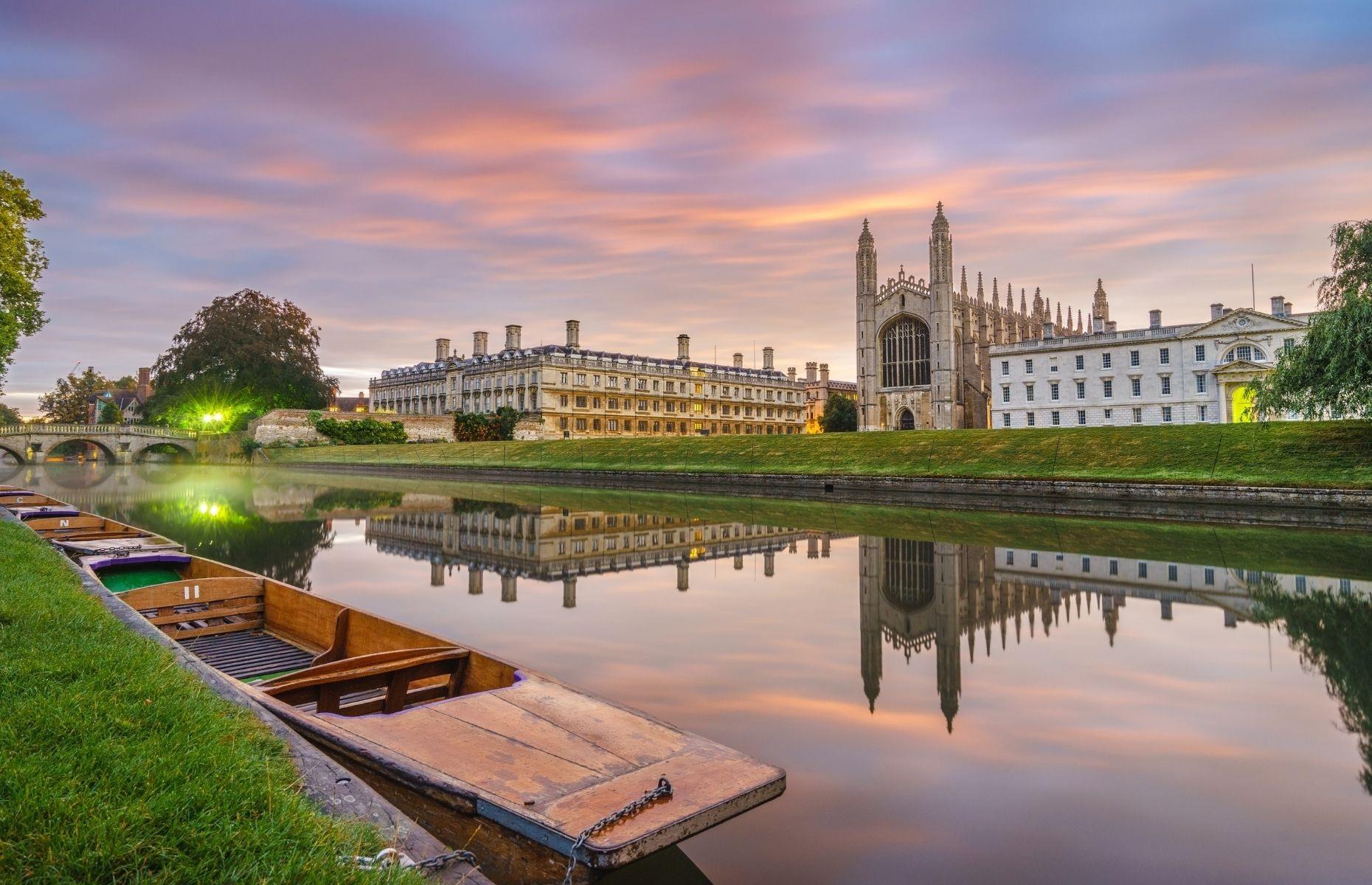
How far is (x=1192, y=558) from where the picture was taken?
14977mm

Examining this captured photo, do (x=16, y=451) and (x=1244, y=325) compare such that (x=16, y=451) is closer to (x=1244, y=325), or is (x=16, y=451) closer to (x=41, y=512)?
(x=41, y=512)

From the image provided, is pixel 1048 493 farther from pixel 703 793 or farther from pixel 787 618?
pixel 703 793

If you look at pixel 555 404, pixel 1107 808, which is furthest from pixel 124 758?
pixel 555 404

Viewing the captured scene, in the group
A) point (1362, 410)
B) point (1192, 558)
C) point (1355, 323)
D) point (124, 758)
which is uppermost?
point (1355, 323)

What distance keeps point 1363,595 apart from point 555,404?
242 ft

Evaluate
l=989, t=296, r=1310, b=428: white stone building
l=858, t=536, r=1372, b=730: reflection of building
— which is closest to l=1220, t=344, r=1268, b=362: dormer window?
l=989, t=296, r=1310, b=428: white stone building

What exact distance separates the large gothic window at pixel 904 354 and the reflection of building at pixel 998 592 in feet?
191

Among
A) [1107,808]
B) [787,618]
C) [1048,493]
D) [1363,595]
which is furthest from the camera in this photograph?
[1048,493]

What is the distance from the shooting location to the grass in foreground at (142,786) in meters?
2.69

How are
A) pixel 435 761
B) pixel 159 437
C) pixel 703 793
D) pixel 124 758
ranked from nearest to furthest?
pixel 124 758 < pixel 703 793 < pixel 435 761 < pixel 159 437

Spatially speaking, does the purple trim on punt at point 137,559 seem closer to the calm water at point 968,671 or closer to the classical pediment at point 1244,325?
the calm water at point 968,671

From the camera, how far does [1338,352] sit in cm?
2422

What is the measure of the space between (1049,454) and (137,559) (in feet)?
101

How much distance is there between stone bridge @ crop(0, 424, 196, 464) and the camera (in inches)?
2751
